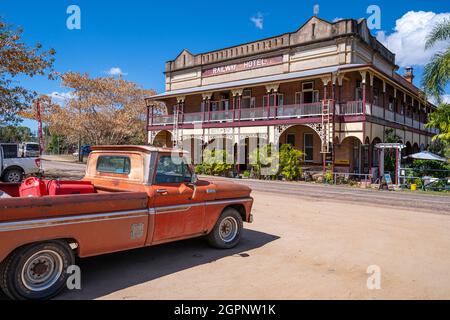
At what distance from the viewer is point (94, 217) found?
4.50 m

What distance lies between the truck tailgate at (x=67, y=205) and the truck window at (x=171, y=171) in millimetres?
540

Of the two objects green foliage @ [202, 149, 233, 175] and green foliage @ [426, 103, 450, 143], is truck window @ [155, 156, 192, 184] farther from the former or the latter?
green foliage @ [202, 149, 233, 175]

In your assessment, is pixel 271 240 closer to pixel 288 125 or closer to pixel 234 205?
pixel 234 205

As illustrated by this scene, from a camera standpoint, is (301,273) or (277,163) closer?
(301,273)

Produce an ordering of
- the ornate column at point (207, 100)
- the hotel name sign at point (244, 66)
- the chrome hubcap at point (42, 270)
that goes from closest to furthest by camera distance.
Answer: the chrome hubcap at point (42, 270), the hotel name sign at point (244, 66), the ornate column at point (207, 100)

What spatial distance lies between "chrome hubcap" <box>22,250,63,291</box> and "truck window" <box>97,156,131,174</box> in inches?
70.5

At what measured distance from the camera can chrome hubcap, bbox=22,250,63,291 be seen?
402 cm

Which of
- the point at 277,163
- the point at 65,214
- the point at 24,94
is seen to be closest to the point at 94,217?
the point at 65,214

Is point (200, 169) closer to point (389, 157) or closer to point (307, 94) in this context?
point (307, 94)

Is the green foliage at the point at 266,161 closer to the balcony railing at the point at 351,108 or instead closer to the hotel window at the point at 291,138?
the hotel window at the point at 291,138

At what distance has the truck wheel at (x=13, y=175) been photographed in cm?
1767

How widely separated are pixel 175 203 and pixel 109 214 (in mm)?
1118

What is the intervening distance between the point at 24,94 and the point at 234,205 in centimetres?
1446

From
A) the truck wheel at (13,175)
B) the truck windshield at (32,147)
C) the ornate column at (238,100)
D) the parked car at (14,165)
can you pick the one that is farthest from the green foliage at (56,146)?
the truck wheel at (13,175)
